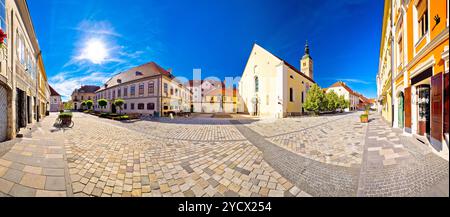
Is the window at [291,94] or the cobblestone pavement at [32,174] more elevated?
the window at [291,94]

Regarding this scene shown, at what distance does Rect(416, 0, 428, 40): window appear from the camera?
329 centimetres

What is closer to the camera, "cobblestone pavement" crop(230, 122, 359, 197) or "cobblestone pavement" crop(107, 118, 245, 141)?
"cobblestone pavement" crop(230, 122, 359, 197)

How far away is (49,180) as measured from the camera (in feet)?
7.86

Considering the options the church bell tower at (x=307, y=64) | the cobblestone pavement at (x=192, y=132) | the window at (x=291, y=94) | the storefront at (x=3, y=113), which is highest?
the church bell tower at (x=307, y=64)

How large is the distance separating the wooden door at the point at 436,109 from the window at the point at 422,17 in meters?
2.25

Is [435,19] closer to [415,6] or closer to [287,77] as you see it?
[415,6]

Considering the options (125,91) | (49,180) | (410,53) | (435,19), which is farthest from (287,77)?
(125,91)

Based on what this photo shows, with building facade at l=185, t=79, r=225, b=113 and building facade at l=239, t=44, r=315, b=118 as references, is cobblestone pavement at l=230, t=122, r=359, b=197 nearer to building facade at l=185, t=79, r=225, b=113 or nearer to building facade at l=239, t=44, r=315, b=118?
building facade at l=239, t=44, r=315, b=118

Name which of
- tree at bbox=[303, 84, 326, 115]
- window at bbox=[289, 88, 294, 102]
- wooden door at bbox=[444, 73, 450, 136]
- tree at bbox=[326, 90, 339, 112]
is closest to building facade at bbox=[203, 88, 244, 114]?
window at bbox=[289, 88, 294, 102]

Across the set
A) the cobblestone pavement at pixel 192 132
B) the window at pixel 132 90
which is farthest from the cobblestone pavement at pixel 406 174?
the window at pixel 132 90

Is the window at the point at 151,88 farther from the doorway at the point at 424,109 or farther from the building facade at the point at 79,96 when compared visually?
the building facade at the point at 79,96

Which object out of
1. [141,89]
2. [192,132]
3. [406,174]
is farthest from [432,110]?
[141,89]

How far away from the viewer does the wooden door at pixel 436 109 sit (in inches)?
76.6

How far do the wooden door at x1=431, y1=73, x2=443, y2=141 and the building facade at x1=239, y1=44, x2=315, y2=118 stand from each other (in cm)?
1726
